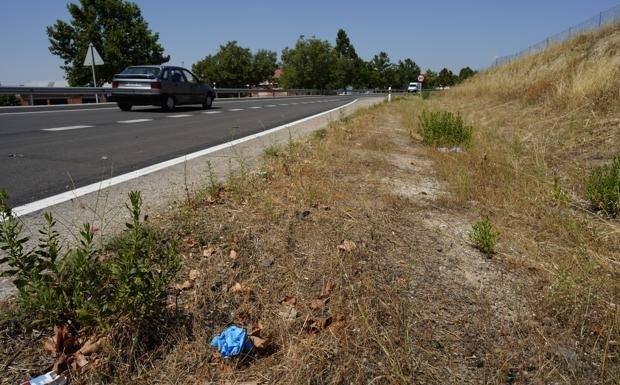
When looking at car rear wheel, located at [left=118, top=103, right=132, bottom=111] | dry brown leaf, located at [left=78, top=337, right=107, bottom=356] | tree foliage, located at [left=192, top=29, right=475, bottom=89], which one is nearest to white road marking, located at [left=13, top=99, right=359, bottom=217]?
dry brown leaf, located at [left=78, top=337, right=107, bottom=356]

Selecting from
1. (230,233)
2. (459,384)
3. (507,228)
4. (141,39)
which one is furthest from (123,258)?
(141,39)

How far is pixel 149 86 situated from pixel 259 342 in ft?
47.2

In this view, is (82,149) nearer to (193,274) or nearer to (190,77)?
(193,274)

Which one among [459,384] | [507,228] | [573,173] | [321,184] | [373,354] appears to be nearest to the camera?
[459,384]

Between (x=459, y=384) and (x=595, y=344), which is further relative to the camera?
(x=595, y=344)

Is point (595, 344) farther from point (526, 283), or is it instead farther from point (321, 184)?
point (321, 184)

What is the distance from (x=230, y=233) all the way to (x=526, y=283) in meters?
1.81

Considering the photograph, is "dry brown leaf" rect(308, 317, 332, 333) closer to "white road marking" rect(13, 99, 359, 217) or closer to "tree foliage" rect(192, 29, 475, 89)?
"white road marking" rect(13, 99, 359, 217)

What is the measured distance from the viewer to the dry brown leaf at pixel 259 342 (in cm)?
180

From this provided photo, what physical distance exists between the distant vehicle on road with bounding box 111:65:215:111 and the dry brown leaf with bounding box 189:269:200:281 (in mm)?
13633

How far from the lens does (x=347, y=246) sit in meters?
2.69

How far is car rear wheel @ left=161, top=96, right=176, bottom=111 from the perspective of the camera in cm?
1515

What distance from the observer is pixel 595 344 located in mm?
1841

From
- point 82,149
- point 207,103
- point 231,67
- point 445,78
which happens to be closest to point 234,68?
point 231,67
